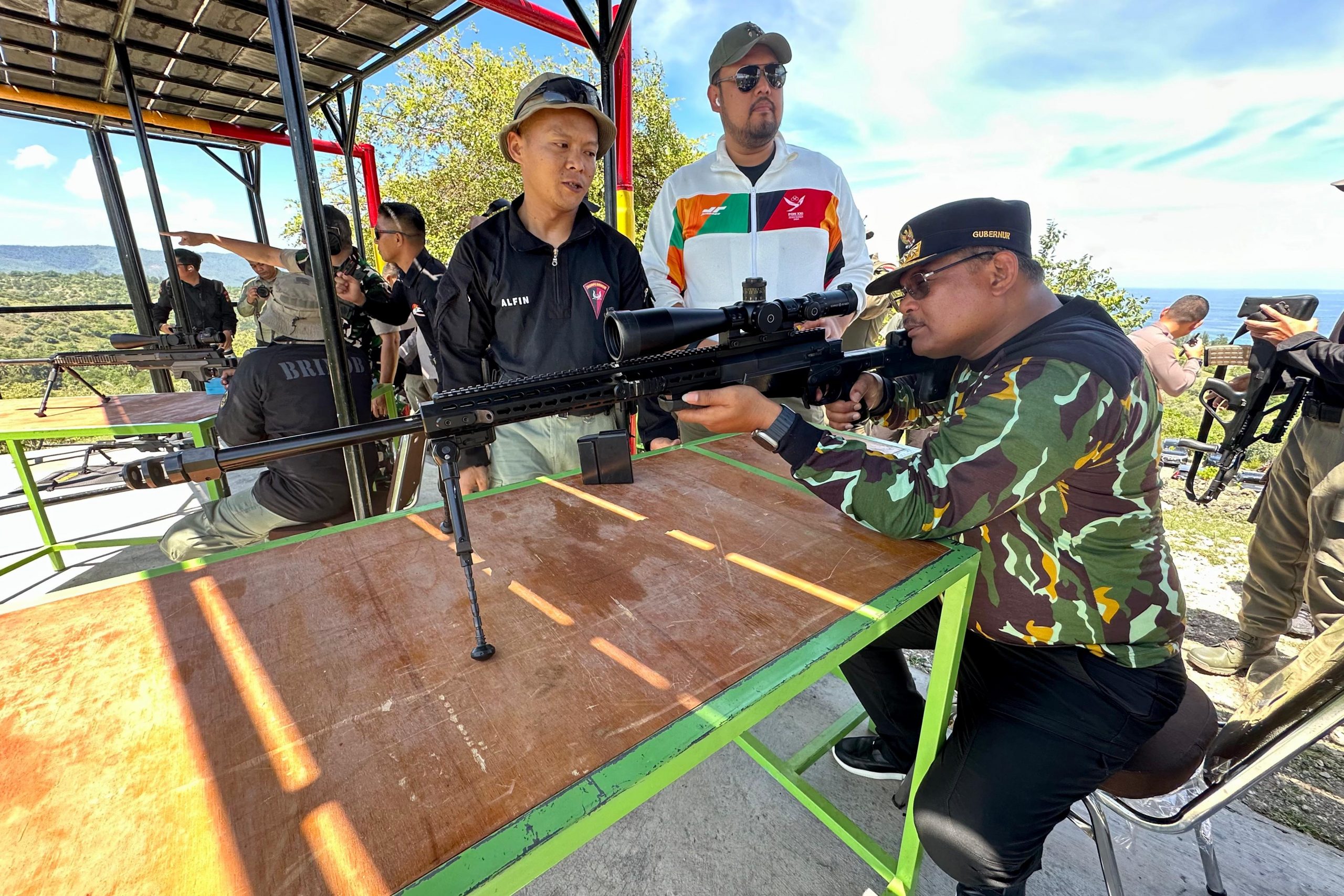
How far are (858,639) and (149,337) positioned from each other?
21.2ft

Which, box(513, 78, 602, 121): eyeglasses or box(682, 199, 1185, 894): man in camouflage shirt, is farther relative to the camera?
box(513, 78, 602, 121): eyeglasses

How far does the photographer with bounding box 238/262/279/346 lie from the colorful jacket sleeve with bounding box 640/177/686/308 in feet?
7.40

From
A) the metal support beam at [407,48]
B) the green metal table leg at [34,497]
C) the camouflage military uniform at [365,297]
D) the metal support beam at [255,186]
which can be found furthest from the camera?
the metal support beam at [255,186]

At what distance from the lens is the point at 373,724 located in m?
0.92

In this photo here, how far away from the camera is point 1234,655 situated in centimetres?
300

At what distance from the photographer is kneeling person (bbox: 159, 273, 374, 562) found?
9.39ft

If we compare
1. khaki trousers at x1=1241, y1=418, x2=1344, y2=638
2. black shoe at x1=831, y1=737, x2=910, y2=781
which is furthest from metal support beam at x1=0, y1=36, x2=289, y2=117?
khaki trousers at x1=1241, y1=418, x2=1344, y2=638

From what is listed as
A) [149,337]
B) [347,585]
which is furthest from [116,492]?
[347,585]

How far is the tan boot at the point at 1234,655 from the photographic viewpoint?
2.91 meters

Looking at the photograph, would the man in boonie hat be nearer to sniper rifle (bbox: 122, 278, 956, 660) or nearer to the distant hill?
sniper rifle (bbox: 122, 278, 956, 660)

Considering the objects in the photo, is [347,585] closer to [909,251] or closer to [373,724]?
[373,724]

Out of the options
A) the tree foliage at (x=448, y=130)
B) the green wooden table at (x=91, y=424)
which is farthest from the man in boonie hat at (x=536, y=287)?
the tree foliage at (x=448, y=130)

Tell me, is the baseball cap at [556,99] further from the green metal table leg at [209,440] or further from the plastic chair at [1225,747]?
the green metal table leg at [209,440]

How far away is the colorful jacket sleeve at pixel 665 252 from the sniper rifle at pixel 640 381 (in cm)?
113
